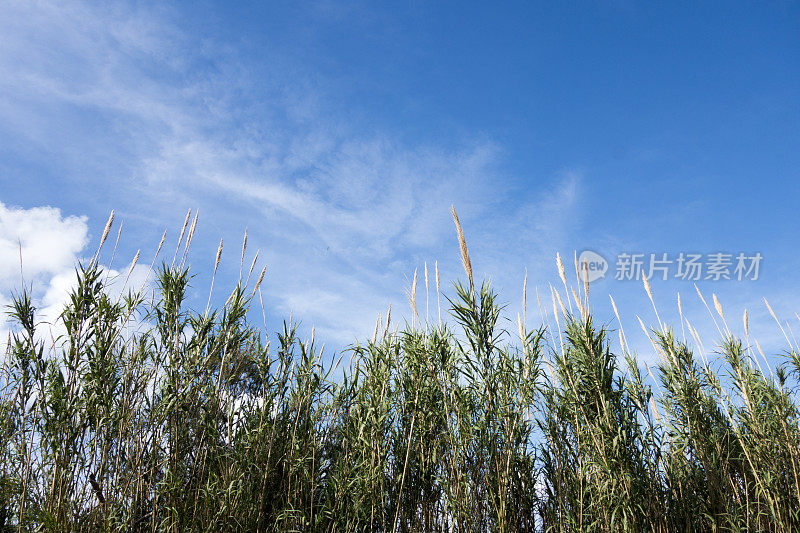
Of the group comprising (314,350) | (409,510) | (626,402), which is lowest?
(409,510)

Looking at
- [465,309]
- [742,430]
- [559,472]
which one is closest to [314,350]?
[465,309]

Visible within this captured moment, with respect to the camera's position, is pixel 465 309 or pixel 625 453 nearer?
pixel 625 453

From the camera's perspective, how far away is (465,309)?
3.03m

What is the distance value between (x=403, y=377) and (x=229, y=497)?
4.23 feet

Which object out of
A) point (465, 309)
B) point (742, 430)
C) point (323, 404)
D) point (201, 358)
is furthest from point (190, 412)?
point (742, 430)

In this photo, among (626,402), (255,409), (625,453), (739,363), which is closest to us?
(625,453)

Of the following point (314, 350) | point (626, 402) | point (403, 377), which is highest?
point (314, 350)

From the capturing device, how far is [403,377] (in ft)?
10.4

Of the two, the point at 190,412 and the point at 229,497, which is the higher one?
the point at 190,412

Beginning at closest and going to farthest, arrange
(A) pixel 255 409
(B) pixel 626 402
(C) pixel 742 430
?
1. (B) pixel 626 402
2. (A) pixel 255 409
3. (C) pixel 742 430

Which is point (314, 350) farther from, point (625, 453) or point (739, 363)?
point (739, 363)

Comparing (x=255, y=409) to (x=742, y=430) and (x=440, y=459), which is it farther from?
(x=742, y=430)

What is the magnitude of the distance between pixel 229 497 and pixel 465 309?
1.85 meters

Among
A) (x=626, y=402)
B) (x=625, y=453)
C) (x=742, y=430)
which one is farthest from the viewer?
(x=742, y=430)
